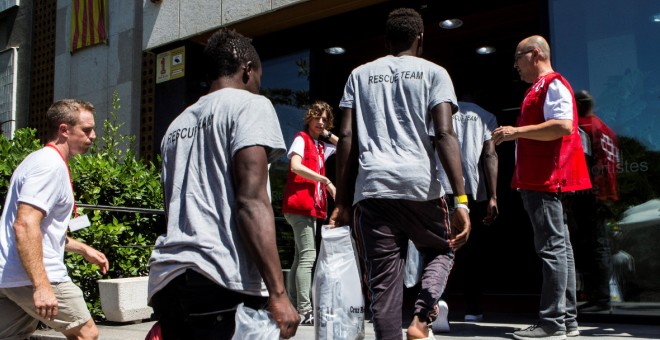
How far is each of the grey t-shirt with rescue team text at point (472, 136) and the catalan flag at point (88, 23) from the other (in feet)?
24.4

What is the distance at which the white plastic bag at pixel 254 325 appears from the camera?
2369 mm

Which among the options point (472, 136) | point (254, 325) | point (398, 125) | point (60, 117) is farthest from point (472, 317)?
point (254, 325)

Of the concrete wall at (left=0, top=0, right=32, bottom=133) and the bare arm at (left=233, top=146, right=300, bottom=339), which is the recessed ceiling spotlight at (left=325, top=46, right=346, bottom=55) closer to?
the bare arm at (left=233, top=146, right=300, bottom=339)

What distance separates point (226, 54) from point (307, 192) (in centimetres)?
385

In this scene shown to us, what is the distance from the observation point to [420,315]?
Answer: 11.8ft

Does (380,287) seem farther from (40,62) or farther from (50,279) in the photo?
(40,62)

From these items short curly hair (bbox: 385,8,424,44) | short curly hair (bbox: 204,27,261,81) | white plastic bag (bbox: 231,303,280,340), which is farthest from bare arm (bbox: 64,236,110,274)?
short curly hair (bbox: 385,8,424,44)

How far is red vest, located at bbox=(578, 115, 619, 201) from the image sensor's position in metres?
5.96

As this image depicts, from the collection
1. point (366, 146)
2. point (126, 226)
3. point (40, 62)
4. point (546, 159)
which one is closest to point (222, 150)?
point (366, 146)

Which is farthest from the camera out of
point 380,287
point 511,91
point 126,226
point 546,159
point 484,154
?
point 511,91

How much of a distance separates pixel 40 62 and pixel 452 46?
7.94 metres

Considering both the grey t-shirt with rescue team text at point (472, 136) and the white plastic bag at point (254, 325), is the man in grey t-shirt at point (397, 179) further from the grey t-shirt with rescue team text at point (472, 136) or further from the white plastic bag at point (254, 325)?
the grey t-shirt with rescue team text at point (472, 136)

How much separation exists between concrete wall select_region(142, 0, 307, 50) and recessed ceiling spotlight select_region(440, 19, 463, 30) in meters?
1.85

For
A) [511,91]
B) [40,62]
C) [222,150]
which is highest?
[40,62]
